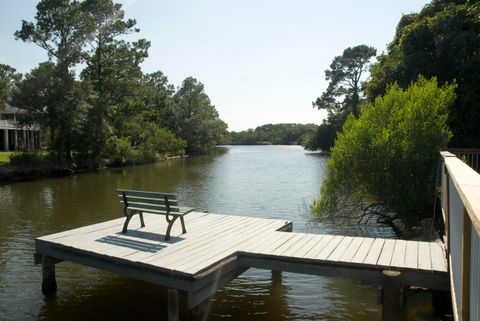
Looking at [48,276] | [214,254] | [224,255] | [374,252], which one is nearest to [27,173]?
[48,276]

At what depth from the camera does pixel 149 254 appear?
7.08 meters

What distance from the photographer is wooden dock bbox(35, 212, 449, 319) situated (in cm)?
624

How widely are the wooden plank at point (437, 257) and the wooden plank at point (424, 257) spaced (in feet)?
0.17

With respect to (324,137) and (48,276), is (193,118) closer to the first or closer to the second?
(324,137)

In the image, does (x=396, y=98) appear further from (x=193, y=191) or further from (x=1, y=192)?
(x=1, y=192)

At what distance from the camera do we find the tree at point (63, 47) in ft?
113

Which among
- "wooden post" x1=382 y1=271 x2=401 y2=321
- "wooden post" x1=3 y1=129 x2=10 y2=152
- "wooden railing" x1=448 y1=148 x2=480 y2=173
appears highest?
"wooden post" x1=3 y1=129 x2=10 y2=152

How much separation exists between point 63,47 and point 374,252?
3670 centimetres

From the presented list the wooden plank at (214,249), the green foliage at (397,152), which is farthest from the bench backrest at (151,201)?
the green foliage at (397,152)

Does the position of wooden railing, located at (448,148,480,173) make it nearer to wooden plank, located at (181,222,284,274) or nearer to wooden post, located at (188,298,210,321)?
wooden plank, located at (181,222,284,274)

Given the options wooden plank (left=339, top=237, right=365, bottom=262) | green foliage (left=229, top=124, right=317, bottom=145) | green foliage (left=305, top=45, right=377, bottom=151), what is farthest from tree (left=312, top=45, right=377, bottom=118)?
→ green foliage (left=229, top=124, right=317, bottom=145)

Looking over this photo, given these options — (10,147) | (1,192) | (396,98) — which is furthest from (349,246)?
(10,147)

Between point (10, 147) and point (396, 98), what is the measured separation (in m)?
53.1

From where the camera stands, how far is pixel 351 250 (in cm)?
717
